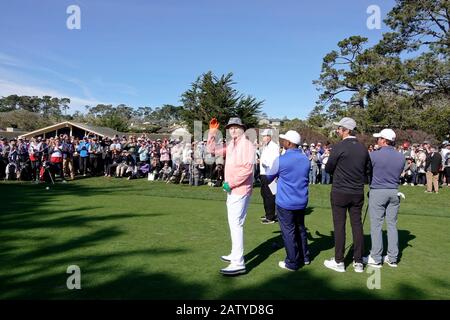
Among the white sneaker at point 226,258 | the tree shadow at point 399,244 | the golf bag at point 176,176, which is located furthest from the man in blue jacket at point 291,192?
the golf bag at point 176,176

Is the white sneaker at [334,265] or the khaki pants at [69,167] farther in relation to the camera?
the khaki pants at [69,167]

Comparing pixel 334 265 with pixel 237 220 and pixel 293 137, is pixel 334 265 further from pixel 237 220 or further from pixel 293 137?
pixel 293 137

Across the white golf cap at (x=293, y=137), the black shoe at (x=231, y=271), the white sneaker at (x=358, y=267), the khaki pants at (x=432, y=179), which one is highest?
the white golf cap at (x=293, y=137)

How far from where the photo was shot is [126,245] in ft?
23.1

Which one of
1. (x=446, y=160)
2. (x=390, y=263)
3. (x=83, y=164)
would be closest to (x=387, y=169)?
(x=390, y=263)

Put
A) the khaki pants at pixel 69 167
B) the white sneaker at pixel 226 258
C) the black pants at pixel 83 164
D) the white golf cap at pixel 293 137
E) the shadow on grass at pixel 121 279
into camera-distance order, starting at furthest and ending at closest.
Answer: the black pants at pixel 83 164
the khaki pants at pixel 69 167
the white golf cap at pixel 293 137
the white sneaker at pixel 226 258
the shadow on grass at pixel 121 279

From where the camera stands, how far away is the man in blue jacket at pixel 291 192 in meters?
→ 6.04

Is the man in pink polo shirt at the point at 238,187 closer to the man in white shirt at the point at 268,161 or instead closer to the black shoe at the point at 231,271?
the black shoe at the point at 231,271

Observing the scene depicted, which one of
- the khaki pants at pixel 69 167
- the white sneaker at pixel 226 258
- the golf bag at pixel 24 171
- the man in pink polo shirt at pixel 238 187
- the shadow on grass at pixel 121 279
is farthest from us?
the khaki pants at pixel 69 167

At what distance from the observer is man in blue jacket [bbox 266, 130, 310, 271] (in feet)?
19.8

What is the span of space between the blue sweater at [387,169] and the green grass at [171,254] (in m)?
1.27

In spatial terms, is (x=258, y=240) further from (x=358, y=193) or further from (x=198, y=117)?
(x=198, y=117)
